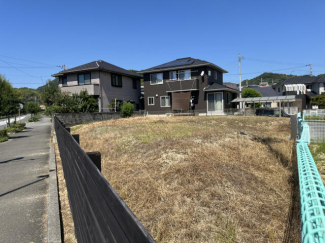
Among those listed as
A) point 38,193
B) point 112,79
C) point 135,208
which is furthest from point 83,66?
point 135,208

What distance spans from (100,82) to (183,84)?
8170mm

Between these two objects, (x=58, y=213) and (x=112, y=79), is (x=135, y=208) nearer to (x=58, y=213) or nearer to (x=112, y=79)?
(x=58, y=213)

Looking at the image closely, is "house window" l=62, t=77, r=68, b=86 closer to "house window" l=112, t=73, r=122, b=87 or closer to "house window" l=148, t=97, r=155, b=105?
"house window" l=112, t=73, r=122, b=87

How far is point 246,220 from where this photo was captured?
2.97 metres

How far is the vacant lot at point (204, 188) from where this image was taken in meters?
2.82

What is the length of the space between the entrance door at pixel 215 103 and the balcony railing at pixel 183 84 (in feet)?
5.55

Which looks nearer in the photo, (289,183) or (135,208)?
(135,208)

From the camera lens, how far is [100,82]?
2242cm

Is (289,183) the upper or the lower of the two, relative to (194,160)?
lower

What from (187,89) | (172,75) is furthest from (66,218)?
(172,75)

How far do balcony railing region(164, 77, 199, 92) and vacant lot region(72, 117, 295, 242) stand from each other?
16.5 metres

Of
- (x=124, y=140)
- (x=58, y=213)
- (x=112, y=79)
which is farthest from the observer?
(x=112, y=79)

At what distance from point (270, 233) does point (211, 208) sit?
785mm

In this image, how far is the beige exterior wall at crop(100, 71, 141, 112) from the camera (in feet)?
74.8
